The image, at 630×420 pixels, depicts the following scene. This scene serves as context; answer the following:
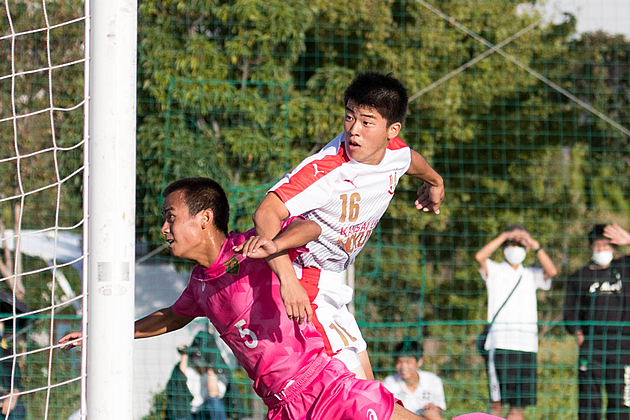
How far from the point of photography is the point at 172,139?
21.6ft

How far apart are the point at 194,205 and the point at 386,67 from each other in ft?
18.7

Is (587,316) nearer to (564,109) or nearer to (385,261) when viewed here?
(385,261)

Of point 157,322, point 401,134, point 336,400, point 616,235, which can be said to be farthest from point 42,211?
point 336,400

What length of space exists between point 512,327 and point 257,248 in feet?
13.0

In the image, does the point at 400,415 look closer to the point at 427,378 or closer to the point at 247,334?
the point at 247,334

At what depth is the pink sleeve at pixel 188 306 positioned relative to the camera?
2.99 meters

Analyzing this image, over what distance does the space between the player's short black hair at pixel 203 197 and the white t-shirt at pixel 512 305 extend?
3452 mm

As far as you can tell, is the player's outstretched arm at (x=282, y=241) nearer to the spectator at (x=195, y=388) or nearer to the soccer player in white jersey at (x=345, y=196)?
the soccer player in white jersey at (x=345, y=196)

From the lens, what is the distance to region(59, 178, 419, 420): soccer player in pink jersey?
2729 mm

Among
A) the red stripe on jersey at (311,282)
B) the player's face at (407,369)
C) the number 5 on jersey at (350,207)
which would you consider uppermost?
the number 5 on jersey at (350,207)

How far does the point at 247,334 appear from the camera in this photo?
9.20 feet

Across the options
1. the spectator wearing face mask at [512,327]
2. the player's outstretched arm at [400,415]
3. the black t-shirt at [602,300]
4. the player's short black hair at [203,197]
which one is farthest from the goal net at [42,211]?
the black t-shirt at [602,300]

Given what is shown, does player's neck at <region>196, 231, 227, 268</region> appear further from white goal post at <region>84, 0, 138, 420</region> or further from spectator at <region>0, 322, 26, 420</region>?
spectator at <region>0, 322, 26, 420</region>

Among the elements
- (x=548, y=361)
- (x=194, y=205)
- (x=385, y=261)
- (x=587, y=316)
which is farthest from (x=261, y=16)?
(x=548, y=361)
